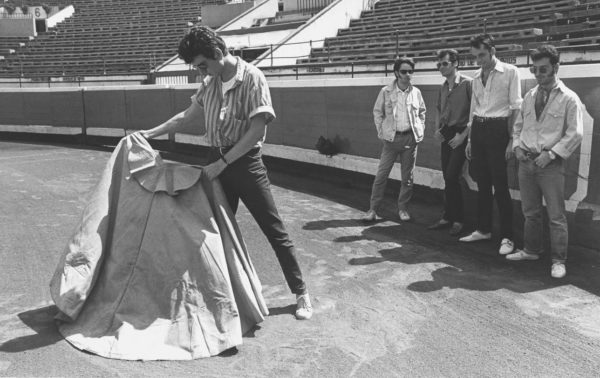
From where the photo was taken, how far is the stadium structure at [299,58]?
8961 millimetres

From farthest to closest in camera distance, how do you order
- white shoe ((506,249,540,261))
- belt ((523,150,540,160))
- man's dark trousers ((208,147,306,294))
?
white shoe ((506,249,540,261))
belt ((523,150,540,160))
man's dark trousers ((208,147,306,294))

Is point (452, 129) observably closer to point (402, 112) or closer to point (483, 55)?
point (402, 112)

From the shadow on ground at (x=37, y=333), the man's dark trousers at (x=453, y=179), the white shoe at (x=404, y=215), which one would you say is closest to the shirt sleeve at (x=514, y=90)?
the man's dark trousers at (x=453, y=179)

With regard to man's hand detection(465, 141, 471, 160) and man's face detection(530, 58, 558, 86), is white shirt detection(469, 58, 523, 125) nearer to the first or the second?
man's hand detection(465, 141, 471, 160)

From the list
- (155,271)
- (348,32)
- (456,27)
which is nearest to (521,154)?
(155,271)

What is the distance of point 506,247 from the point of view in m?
5.58

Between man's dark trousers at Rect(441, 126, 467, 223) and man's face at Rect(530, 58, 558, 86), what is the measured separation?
1394mm

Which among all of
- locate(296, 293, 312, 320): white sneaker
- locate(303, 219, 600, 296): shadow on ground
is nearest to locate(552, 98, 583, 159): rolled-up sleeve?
locate(303, 219, 600, 296): shadow on ground

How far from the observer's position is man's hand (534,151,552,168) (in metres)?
4.89

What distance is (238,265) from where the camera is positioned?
12.8 feet

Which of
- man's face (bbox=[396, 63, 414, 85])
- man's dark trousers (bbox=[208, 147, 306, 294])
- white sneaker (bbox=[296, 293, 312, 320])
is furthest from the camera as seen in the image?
man's face (bbox=[396, 63, 414, 85])

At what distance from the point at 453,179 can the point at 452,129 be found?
52 centimetres

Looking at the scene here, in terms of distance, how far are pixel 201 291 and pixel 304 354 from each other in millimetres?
744

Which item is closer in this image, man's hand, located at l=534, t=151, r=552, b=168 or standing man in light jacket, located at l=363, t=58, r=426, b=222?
man's hand, located at l=534, t=151, r=552, b=168
